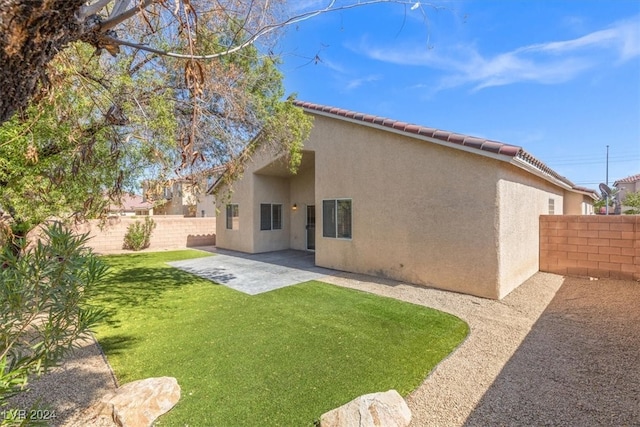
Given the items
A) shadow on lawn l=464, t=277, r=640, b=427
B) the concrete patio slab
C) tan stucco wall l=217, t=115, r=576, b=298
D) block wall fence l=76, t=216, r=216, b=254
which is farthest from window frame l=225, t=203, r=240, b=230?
shadow on lawn l=464, t=277, r=640, b=427

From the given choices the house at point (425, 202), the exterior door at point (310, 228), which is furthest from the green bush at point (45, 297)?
the exterior door at point (310, 228)

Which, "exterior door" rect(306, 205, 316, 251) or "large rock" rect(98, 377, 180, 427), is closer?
"large rock" rect(98, 377, 180, 427)

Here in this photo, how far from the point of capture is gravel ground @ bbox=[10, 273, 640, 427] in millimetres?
3697

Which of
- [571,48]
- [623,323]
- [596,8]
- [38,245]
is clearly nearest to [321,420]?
[38,245]

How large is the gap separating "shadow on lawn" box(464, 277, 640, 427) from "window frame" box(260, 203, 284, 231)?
508 inches

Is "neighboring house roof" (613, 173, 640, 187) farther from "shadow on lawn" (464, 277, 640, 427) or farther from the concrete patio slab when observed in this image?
the concrete patio slab

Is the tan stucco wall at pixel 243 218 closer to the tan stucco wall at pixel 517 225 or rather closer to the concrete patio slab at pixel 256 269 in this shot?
the concrete patio slab at pixel 256 269

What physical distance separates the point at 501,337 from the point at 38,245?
24.6 ft

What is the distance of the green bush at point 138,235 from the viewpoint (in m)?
18.5

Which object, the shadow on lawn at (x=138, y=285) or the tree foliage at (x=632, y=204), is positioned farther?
the tree foliage at (x=632, y=204)

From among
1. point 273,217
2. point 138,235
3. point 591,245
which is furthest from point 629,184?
point 138,235

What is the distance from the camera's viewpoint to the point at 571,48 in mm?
9102

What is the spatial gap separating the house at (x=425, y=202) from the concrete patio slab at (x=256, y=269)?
1243mm

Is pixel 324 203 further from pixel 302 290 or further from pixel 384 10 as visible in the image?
pixel 384 10
